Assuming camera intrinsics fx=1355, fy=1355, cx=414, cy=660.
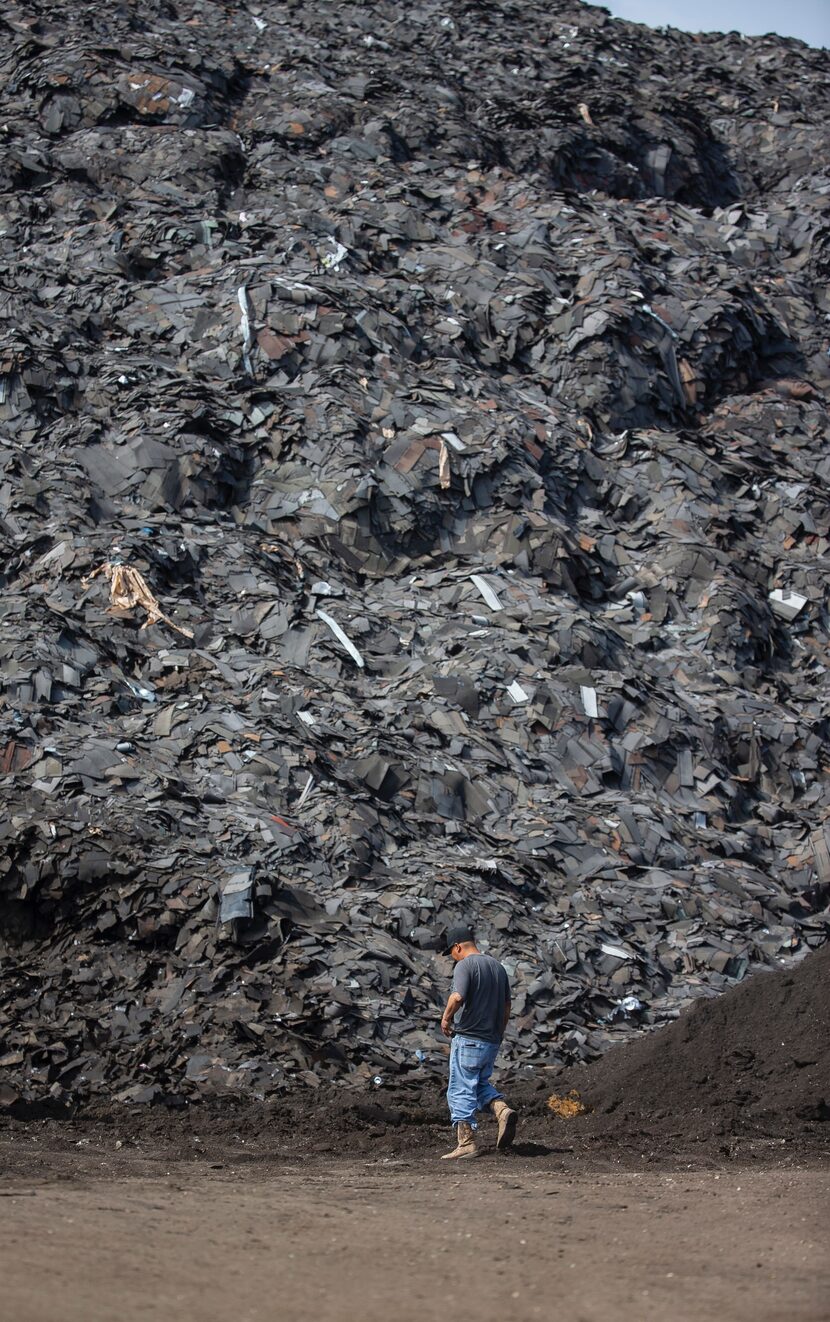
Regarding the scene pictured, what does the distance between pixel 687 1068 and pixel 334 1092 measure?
216cm

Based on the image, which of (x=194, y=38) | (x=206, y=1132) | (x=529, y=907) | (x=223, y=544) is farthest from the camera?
(x=194, y=38)

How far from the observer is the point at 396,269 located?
695 inches

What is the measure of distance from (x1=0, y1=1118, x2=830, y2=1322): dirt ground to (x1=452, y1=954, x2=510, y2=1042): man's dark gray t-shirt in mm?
627

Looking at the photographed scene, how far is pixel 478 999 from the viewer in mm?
6816

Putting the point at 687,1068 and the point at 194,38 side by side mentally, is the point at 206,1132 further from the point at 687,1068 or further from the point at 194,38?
the point at 194,38

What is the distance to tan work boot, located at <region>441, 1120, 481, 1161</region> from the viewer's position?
6.79 metres

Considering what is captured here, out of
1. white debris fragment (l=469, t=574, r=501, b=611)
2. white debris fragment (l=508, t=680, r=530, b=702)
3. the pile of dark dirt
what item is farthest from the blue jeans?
white debris fragment (l=469, t=574, r=501, b=611)

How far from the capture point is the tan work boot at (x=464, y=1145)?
679cm

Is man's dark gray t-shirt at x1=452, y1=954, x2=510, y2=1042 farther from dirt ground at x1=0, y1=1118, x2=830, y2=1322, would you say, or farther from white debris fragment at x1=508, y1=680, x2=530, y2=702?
white debris fragment at x1=508, y1=680, x2=530, y2=702

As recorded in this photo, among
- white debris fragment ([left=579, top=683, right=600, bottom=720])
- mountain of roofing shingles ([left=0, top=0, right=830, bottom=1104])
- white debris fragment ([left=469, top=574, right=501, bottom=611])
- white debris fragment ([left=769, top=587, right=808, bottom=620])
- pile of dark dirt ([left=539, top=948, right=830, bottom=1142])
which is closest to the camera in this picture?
pile of dark dirt ([left=539, top=948, right=830, bottom=1142])

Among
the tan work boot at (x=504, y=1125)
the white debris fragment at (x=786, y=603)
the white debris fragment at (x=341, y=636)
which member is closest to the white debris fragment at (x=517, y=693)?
the white debris fragment at (x=341, y=636)

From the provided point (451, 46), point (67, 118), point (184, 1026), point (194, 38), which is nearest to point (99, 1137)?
point (184, 1026)

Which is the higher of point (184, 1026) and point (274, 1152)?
point (274, 1152)

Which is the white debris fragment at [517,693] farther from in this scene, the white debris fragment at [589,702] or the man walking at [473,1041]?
the man walking at [473,1041]
